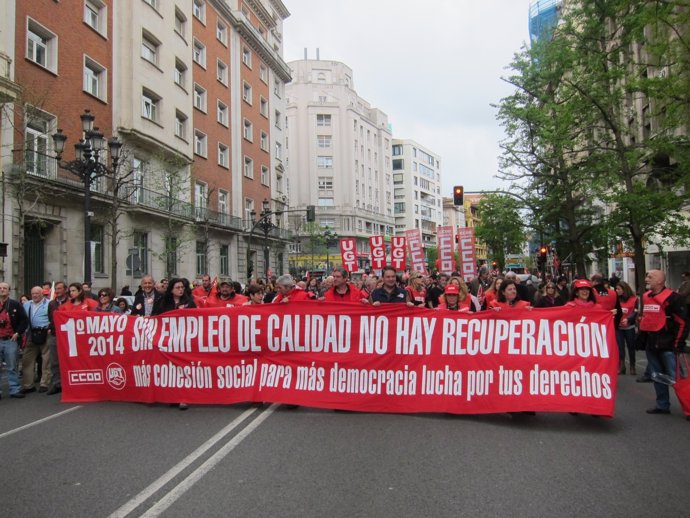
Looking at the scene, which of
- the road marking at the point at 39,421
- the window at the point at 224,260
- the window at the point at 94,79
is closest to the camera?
the road marking at the point at 39,421

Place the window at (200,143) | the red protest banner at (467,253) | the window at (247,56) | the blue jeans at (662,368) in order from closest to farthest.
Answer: the blue jeans at (662,368)
the red protest banner at (467,253)
the window at (200,143)
the window at (247,56)

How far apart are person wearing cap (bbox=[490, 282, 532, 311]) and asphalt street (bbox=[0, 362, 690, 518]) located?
1.45 meters

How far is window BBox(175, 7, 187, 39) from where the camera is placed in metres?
33.7

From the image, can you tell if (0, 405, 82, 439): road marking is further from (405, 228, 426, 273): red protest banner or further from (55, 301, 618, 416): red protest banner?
(405, 228, 426, 273): red protest banner

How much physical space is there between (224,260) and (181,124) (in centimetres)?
952

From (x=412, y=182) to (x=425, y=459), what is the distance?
10469 cm

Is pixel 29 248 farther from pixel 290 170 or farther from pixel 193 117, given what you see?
pixel 290 170

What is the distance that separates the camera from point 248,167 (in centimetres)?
4419

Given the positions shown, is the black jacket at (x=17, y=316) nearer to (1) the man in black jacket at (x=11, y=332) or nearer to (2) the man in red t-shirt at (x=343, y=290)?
(1) the man in black jacket at (x=11, y=332)

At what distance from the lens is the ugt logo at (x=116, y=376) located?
8078 mm

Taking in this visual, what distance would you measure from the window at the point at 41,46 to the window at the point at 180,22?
Result: 459 inches

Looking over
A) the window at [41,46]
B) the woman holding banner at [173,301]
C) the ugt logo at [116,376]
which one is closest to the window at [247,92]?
the window at [41,46]

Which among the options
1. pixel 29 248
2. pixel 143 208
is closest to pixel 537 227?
pixel 143 208

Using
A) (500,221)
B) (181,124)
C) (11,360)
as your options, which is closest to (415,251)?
(500,221)
